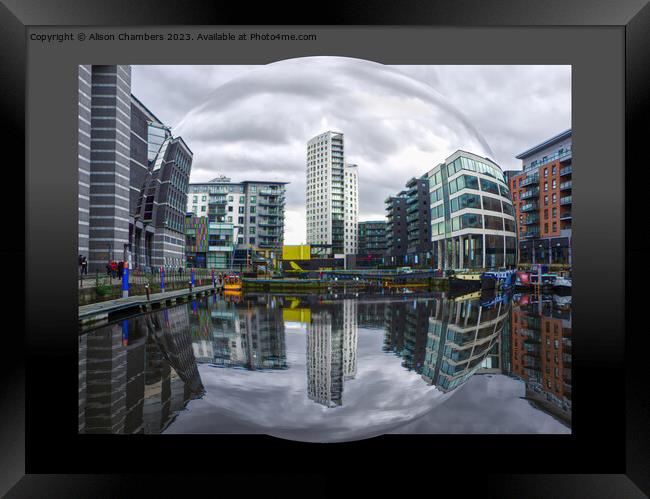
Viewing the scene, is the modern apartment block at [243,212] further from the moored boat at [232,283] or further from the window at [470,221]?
the window at [470,221]

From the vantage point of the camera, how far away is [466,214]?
135 cm

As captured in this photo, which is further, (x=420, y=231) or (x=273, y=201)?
(x=420, y=231)

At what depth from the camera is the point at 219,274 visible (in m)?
1.43

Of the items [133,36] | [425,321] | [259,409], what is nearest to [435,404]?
[425,321]

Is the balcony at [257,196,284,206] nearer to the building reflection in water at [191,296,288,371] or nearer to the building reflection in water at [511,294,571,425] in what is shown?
the building reflection in water at [191,296,288,371]

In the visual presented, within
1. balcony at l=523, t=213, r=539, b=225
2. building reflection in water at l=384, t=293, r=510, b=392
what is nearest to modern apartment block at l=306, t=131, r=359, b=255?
building reflection in water at l=384, t=293, r=510, b=392

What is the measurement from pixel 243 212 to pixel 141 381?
150 inches

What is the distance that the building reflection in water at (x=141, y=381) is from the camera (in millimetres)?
1517

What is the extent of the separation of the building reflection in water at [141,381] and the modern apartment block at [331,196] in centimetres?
66

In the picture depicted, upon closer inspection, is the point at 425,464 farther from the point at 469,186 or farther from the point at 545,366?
the point at 545,366

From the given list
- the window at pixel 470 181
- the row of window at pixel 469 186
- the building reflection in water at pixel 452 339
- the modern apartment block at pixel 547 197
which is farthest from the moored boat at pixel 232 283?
the modern apartment block at pixel 547 197

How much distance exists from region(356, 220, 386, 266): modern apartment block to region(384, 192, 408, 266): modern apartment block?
0.07 ft

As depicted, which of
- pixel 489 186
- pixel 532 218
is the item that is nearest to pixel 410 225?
pixel 489 186
